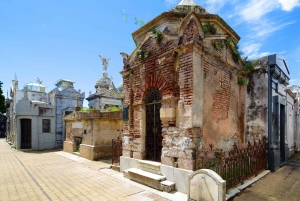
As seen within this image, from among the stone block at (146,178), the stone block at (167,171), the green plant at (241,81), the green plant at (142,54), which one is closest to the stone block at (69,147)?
the stone block at (146,178)

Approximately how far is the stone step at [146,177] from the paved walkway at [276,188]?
2020 millimetres

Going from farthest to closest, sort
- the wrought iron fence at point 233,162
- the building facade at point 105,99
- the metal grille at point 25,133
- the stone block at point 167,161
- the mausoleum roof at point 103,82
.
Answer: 1. the mausoleum roof at point 103,82
2. the building facade at point 105,99
3. the metal grille at point 25,133
4. the stone block at point 167,161
5. the wrought iron fence at point 233,162

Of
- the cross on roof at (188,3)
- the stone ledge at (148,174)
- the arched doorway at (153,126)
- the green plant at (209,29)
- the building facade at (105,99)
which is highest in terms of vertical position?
the cross on roof at (188,3)

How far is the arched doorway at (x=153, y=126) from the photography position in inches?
254

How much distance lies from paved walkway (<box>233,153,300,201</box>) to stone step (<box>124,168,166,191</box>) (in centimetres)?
202

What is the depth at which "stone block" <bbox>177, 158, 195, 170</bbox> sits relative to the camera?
4914 millimetres

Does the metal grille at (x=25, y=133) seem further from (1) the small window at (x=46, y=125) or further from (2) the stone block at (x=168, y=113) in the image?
(2) the stone block at (x=168, y=113)

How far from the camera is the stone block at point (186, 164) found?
4.91 metres

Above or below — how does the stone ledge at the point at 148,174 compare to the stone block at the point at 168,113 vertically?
below

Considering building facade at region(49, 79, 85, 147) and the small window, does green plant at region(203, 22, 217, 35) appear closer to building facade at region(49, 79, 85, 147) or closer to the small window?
building facade at region(49, 79, 85, 147)

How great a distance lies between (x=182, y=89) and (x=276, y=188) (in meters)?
3.93

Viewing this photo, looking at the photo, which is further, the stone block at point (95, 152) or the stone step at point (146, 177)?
the stone block at point (95, 152)

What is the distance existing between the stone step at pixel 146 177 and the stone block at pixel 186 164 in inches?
29.2

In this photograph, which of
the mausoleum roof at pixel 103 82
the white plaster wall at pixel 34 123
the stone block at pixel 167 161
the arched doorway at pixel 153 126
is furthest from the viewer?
the mausoleum roof at pixel 103 82
